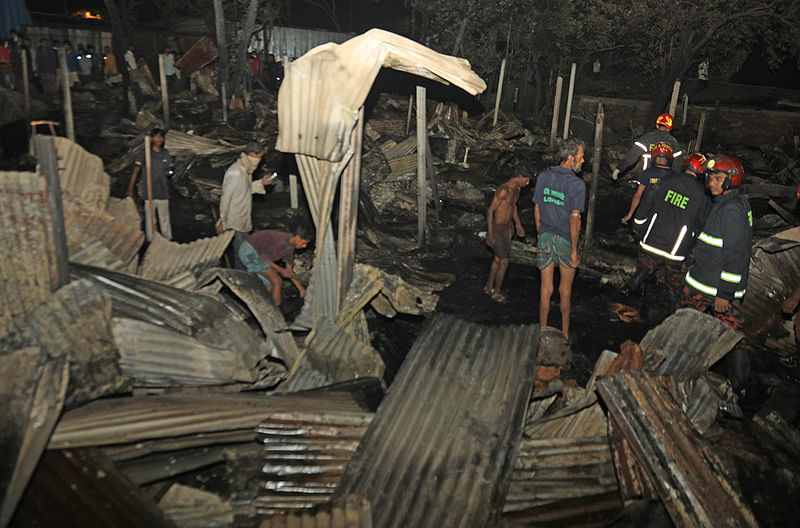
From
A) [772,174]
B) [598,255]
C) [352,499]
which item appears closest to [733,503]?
[352,499]

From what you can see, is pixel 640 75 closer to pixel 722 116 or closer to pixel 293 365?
pixel 722 116

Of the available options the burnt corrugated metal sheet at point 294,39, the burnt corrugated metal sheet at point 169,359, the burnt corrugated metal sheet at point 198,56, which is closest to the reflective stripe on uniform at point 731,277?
the burnt corrugated metal sheet at point 169,359

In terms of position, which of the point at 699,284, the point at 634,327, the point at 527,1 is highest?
the point at 527,1

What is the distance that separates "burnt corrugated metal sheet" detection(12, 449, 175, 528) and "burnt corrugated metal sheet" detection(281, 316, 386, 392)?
4.60 feet

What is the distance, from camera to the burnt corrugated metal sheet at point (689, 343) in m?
4.29

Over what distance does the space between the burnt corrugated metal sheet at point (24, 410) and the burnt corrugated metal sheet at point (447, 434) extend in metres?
1.68

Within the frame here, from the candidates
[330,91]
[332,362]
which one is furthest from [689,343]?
[330,91]

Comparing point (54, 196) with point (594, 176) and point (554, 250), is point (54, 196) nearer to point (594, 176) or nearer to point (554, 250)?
point (554, 250)

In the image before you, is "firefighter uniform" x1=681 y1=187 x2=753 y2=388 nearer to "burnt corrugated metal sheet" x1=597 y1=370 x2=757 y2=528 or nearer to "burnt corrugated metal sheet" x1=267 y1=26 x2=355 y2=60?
"burnt corrugated metal sheet" x1=597 y1=370 x2=757 y2=528

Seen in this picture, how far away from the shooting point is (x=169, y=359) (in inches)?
149

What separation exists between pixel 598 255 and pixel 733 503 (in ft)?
16.9

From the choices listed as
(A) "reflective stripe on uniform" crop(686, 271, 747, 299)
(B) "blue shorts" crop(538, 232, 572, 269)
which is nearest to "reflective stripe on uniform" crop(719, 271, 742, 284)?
(A) "reflective stripe on uniform" crop(686, 271, 747, 299)

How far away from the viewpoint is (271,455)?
334cm

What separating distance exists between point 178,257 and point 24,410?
2.46m
